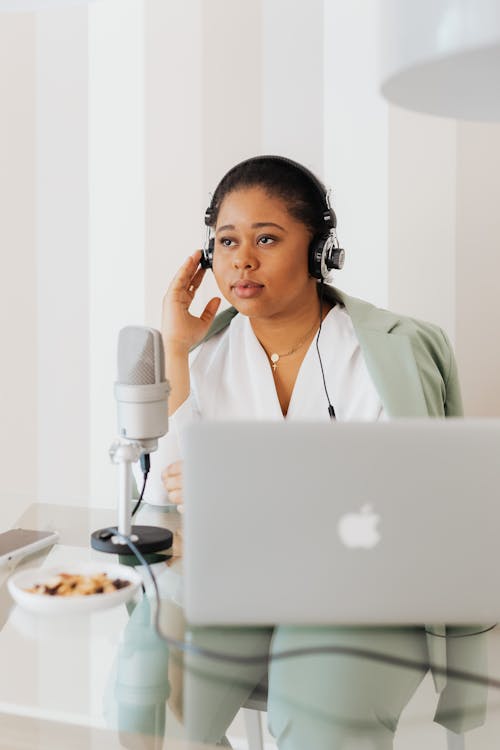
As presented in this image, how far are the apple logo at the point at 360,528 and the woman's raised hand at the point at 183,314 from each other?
1037 millimetres

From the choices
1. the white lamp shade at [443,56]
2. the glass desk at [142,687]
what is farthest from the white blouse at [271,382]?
the glass desk at [142,687]

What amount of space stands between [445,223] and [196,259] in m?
0.64

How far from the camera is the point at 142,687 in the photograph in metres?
0.87

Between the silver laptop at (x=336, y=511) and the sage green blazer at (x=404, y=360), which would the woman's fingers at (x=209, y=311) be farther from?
the silver laptop at (x=336, y=511)

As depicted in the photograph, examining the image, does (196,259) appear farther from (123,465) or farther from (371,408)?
(123,465)

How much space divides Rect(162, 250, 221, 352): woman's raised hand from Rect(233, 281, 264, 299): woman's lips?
0.36 feet

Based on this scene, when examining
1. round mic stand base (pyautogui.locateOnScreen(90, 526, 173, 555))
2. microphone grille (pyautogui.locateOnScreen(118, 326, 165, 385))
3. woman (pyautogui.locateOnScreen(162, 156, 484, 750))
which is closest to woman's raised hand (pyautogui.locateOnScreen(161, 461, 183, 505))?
woman (pyautogui.locateOnScreen(162, 156, 484, 750))

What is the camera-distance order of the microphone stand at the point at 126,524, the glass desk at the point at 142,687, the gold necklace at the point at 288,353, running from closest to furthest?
the glass desk at the point at 142,687 < the microphone stand at the point at 126,524 < the gold necklace at the point at 288,353

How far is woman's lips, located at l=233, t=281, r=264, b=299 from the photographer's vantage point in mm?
1980

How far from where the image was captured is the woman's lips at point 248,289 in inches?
78.0

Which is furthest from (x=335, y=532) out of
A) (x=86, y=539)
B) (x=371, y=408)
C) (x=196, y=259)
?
(x=196, y=259)

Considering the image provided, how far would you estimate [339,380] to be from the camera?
190 centimetres

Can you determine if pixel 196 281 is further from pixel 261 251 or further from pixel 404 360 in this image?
pixel 404 360

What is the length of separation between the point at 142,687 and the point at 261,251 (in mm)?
1257
